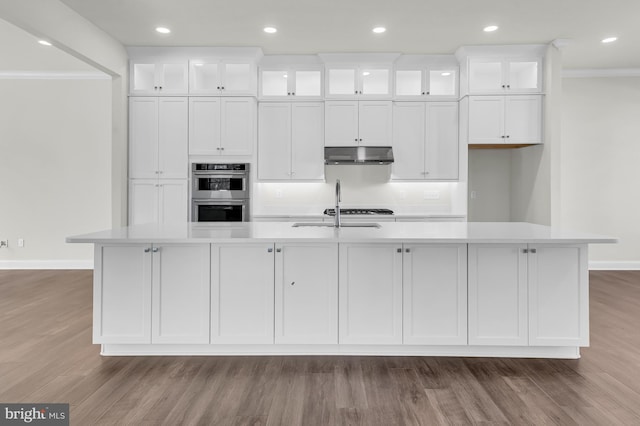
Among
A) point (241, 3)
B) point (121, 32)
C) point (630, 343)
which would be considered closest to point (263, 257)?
point (241, 3)

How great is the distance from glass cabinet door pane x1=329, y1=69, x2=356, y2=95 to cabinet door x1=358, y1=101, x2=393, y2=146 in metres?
0.26

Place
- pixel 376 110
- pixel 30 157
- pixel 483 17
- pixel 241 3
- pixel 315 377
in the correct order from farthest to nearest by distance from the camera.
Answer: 1. pixel 30 157
2. pixel 376 110
3. pixel 483 17
4. pixel 241 3
5. pixel 315 377

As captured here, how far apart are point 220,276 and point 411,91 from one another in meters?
3.85

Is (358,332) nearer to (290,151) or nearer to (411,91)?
(290,151)

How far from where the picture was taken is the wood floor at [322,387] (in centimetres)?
208

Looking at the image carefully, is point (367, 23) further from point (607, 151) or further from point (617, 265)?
point (617, 265)

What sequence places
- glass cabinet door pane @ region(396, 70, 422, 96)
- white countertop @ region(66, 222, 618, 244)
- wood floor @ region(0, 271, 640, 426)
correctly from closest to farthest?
wood floor @ region(0, 271, 640, 426) < white countertop @ region(66, 222, 618, 244) < glass cabinet door pane @ region(396, 70, 422, 96)

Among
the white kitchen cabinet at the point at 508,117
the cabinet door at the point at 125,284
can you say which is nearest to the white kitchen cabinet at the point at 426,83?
the white kitchen cabinet at the point at 508,117

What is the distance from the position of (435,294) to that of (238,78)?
383 cm

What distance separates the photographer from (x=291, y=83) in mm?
5363

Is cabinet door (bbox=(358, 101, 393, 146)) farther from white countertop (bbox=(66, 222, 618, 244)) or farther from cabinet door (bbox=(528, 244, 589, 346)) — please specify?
cabinet door (bbox=(528, 244, 589, 346))

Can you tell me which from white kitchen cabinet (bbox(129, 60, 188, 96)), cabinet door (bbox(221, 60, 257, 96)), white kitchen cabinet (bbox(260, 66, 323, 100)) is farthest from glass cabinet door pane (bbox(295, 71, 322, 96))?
white kitchen cabinet (bbox(129, 60, 188, 96))

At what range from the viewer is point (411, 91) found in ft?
17.8

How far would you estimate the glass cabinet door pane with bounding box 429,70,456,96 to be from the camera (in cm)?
536
